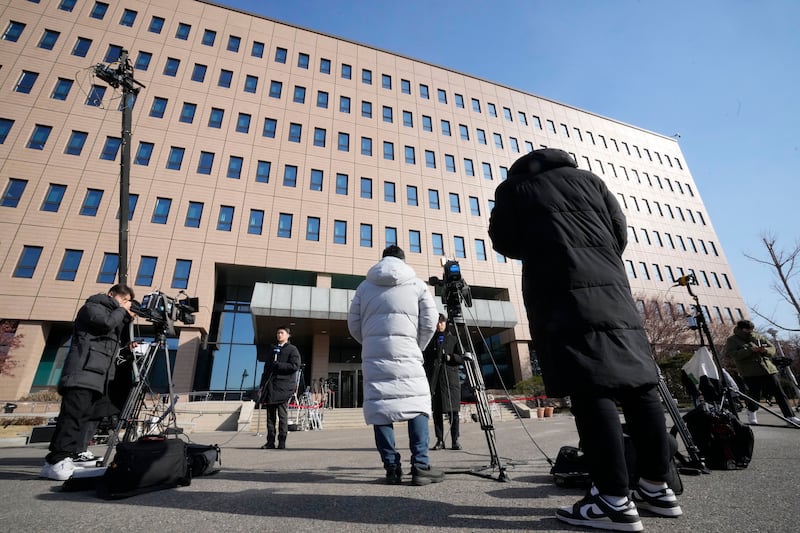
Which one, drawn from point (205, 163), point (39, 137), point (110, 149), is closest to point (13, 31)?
point (39, 137)

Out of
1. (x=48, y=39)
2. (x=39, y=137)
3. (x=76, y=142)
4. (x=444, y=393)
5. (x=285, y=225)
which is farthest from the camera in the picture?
(x=48, y=39)

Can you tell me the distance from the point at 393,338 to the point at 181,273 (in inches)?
816

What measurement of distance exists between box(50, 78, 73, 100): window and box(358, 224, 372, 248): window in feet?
66.2

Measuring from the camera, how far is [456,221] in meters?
27.1

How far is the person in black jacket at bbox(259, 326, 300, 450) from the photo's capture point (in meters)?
6.34

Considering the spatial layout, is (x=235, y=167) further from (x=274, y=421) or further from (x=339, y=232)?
(x=274, y=421)

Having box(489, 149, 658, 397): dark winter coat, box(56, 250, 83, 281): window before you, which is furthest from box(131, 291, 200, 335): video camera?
box(56, 250, 83, 281): window

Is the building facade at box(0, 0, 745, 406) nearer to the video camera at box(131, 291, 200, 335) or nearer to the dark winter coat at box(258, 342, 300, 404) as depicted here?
the dark winter coat at box(258, 342, 300, 404)

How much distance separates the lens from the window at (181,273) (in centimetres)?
1948

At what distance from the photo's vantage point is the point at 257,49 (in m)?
27.2

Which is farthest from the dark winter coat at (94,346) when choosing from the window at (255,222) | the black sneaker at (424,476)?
the window at (255,222)

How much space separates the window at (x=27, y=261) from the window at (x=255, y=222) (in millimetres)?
10208

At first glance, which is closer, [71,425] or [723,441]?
[723,441]

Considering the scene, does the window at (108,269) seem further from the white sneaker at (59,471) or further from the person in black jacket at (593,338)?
the person in black jacket at (593,338)
